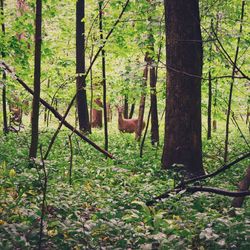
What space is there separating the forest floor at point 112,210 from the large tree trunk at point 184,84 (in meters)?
0.59

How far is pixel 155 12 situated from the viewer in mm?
10734

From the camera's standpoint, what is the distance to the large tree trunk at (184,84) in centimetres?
820

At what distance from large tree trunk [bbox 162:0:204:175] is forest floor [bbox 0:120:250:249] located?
0.59 meters

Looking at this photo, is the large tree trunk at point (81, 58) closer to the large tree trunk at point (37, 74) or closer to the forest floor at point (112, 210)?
the forest floor at point (112, 210)

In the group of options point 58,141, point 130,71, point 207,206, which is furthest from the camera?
point 58,141

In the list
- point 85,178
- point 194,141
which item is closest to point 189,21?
point 194,141

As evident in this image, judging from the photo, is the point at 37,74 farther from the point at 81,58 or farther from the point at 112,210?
the point at 81,58

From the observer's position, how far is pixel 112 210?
→ 5223 mm

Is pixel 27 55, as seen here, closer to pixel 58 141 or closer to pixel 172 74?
pixel 58 141

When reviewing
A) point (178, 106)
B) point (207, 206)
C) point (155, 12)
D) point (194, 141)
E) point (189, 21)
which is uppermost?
point (155, 12)

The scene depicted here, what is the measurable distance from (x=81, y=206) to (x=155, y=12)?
669 cm

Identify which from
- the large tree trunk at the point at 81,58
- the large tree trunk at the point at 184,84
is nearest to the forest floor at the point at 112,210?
the large tree trunk at the point at 184,84

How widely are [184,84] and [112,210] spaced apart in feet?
12.7

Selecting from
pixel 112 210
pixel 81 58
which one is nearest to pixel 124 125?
pixel 81 58
